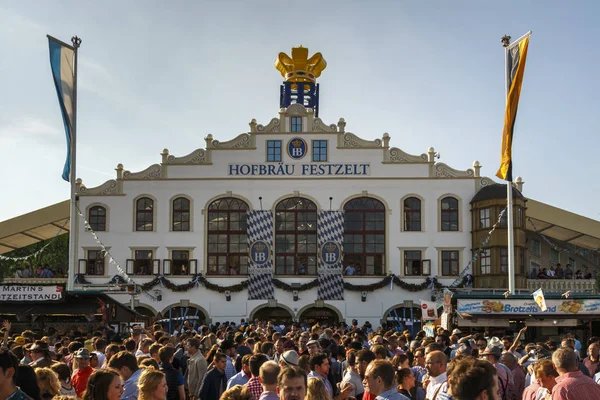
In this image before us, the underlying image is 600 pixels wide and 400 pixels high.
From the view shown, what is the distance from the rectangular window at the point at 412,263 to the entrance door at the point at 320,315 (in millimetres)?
4378

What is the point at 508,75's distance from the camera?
31047mm

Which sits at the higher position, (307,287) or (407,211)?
(407,211)

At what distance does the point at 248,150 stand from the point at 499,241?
13.6 meters

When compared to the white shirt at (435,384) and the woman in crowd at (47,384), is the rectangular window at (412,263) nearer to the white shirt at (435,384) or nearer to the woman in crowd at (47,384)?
the white shirt at (435,384)

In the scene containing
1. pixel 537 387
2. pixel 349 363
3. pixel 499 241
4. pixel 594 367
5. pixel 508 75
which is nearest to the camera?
pixel 537 387

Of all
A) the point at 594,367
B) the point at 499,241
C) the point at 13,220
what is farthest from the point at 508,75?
the point at 13,220

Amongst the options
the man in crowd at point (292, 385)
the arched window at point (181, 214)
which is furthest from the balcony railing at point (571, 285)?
the man in crowd at point (292, 385)

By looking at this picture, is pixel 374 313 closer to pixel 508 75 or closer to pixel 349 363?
pixel 508 75

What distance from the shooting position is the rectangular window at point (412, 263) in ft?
144

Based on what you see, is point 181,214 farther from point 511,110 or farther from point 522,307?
point 522,307

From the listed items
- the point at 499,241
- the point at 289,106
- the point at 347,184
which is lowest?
the point at 499,241

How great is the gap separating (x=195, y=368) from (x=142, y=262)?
31606mm

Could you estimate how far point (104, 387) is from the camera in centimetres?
738

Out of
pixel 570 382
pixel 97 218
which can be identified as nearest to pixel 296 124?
pixel 97 218
